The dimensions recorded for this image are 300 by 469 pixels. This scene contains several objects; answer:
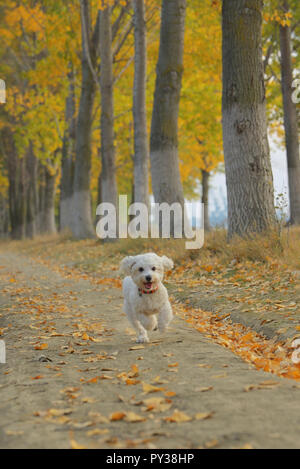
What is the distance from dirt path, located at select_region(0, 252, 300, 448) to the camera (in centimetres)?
321

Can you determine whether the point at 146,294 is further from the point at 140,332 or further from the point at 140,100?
the point at 140,100

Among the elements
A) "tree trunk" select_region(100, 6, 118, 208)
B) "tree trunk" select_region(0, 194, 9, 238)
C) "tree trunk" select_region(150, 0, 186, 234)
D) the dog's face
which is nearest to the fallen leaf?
the dog's face

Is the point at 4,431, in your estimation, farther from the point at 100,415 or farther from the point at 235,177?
the point at 235,177

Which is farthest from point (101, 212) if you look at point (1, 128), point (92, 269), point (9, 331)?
point (1, 128)

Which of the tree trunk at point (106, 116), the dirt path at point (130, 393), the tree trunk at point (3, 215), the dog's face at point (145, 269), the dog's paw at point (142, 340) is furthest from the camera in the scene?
the tree trunk at point (3, 215)

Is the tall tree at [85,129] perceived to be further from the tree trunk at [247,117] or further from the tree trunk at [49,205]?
the tree trunk at [247,117]

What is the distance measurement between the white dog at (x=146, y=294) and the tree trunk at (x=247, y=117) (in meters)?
4.58

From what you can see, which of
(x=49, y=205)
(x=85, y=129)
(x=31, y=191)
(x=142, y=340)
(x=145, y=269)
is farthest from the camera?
(x=31, y=191)

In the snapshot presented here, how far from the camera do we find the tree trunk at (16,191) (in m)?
33.9

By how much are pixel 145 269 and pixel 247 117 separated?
18.4 feet

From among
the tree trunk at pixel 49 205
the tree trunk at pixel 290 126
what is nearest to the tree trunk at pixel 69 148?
the tree trunk at pixel 49 205

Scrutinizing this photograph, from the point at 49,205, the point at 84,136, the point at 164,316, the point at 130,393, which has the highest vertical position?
the point at 84,136

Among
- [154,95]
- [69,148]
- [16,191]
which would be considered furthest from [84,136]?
[16,191]

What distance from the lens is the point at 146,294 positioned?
6.18 meters
